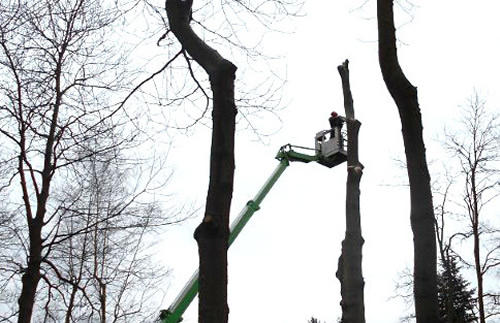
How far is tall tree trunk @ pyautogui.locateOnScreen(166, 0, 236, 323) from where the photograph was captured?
3527 mm

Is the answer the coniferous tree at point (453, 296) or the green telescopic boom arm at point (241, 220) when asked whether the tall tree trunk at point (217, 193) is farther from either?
the coniferous tree at point (453, 296)

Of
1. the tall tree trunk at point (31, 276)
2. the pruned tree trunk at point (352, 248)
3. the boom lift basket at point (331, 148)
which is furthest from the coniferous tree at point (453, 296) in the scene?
the tall tree trunk at point (31, 276)

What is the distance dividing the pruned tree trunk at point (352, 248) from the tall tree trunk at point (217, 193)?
4481mm

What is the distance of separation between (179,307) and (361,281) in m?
5.20

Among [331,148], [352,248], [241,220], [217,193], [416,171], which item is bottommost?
[217,193]

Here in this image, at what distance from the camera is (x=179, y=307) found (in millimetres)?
11961

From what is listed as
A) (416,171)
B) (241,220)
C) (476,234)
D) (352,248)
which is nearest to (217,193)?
(416,171)

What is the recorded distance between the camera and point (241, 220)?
1389 cm

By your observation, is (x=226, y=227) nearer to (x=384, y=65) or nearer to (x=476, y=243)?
(x=384, y=65)

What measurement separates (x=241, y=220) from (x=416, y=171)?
9965 mm

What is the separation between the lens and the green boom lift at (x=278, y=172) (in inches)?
470

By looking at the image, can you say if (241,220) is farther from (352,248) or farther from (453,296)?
(453,296)

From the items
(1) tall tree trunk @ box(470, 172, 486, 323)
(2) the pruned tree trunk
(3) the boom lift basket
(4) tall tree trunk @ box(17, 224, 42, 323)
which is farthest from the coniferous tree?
(4) tall tree trunk @ box(17, 224, 42, 323)

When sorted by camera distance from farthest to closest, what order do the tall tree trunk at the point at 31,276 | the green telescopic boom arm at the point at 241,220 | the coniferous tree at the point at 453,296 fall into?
the coniferous tree at the point at 453,296 → the green telescopic boom arm at the point at 241,220 → the tall tree trunk at the point at 31,276
